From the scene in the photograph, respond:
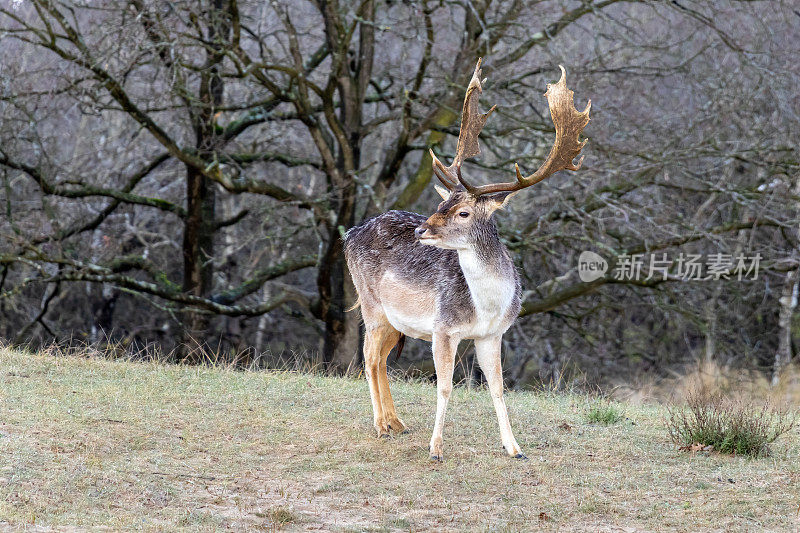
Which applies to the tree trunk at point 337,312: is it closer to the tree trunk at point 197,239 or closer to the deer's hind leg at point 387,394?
the tree trunk at point 197,239

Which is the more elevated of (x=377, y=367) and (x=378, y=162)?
(x=378, y=162)

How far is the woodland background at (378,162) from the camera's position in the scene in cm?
1219

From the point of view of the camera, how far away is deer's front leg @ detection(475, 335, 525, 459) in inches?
261

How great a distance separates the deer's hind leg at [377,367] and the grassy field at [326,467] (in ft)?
0.51

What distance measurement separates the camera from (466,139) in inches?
273

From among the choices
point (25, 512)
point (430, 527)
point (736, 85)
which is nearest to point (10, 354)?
point (25, 512)

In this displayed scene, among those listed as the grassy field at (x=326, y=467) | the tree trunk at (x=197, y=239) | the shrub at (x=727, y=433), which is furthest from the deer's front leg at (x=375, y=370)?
the tree trunk at (x=197, y=239)

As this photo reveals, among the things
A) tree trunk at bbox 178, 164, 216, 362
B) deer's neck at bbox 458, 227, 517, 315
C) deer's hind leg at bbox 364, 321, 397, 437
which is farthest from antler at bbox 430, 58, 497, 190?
tree trunk at bbox 178, 164, 216, 362

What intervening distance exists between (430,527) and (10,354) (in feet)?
18.2

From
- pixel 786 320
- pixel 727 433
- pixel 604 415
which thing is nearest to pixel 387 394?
pixel 604 415

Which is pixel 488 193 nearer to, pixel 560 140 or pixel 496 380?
pixel 560 140

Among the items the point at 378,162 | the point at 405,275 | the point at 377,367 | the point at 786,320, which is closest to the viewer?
the point at 405,275

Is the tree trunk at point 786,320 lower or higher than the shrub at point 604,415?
higher

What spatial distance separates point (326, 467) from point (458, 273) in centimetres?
166
